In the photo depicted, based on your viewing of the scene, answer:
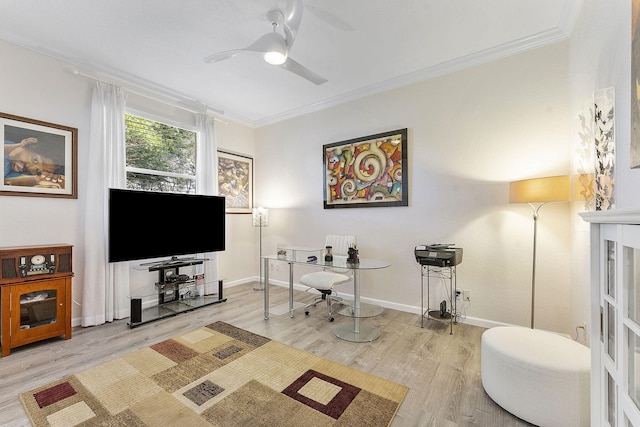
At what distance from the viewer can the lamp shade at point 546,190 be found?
2186 millimetres

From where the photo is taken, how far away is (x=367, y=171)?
3.68m

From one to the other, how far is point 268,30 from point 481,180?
2.57 metres

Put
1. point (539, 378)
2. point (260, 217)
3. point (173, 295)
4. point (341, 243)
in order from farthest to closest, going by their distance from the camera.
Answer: point (260, 217), point (173, 295), point (341, 243), point (539, 378)

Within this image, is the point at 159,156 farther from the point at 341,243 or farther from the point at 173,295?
the point at 341,243

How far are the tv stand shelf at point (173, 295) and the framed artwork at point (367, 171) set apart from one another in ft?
6.77

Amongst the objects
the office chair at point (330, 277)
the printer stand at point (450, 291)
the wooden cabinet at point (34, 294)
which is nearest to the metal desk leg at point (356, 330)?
the office chair at point (330, 277)

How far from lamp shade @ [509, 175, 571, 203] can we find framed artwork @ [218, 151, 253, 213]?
382cm

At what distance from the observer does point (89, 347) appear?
2.53 meters

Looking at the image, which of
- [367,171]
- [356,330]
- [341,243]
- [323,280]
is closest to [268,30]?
[367,171]

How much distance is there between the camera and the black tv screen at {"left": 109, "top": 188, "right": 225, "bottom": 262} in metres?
2.98

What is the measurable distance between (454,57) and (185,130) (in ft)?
11.7

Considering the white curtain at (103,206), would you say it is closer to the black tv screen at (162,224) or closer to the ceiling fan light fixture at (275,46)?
the black tv screen at (162,224)

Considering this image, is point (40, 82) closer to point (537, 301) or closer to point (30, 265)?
point (30, 265)

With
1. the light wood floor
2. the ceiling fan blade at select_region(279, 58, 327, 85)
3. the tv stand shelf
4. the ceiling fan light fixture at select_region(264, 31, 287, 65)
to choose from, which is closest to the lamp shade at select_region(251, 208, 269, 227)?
the tv stand shelf
